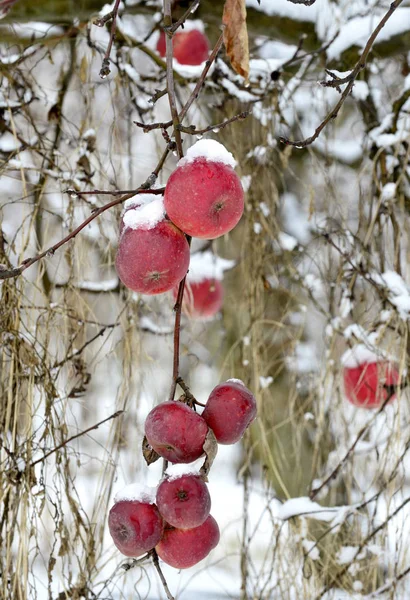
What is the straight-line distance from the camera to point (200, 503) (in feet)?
2.54

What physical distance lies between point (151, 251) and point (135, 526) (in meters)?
0.30

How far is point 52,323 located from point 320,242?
2.70ft

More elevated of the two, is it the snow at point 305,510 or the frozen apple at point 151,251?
the snow at point 305,510

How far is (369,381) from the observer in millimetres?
1884

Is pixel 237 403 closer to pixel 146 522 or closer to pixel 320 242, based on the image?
pixel 146 522

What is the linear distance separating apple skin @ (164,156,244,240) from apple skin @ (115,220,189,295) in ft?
0.06

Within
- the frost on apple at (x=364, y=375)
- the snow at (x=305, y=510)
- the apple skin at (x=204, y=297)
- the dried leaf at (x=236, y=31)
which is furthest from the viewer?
the apple skin at (x=204, y=297)

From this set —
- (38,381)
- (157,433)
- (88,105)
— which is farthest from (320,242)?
(157,433)

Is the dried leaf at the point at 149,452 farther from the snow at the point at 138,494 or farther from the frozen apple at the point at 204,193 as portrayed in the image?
the frozen apple at the point at 204,193

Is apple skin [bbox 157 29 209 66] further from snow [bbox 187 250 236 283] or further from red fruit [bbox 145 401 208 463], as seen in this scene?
red fruit [bbox 145 401 208 463]

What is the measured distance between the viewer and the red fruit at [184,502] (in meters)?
0.77

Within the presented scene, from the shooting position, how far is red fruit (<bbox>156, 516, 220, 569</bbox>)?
0.81 meters

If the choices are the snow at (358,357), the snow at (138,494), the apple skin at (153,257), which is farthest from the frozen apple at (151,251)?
the snow at (358,357)

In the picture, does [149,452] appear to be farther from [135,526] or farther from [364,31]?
[364,31]
